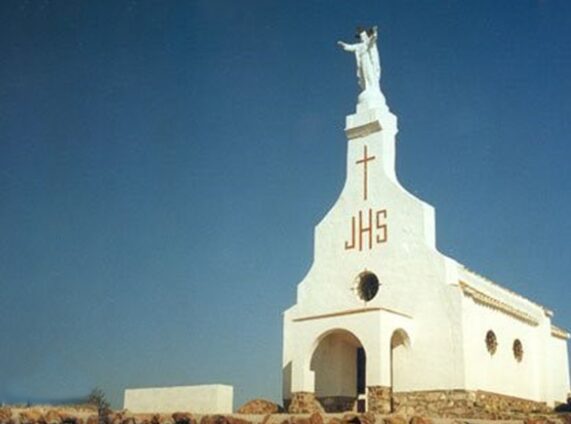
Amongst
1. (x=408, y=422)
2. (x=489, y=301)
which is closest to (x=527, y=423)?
(x=408, y=422)

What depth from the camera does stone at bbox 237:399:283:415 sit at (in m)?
23.1

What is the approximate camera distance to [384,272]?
2509 centimetres

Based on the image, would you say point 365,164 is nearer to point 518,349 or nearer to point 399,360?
point 399,360

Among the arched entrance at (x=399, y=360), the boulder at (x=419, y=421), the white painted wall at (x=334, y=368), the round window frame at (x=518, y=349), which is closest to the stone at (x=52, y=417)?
the white painted wall at (x=334, y=368)

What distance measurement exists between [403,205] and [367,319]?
433 centimetres

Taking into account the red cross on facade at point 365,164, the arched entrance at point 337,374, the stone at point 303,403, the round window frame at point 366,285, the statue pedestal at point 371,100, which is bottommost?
the stone at point 303,403

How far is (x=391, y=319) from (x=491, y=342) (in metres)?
4.10

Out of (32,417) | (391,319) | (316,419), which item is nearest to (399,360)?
(391,319)

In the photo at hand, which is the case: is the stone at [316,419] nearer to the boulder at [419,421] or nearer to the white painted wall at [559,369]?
the boulder at [419,421]

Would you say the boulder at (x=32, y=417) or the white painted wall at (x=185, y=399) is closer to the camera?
the boulder at (x=32, y=417)

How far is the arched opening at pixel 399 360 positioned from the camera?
24.0 metres

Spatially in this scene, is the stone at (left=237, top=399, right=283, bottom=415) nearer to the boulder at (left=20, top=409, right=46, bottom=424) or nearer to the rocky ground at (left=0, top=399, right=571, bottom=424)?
the rocky ground at (left=0, top=399, right=571, bottom=424)

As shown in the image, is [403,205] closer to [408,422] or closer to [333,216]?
[333,216]

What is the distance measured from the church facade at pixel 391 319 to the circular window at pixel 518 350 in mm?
38
